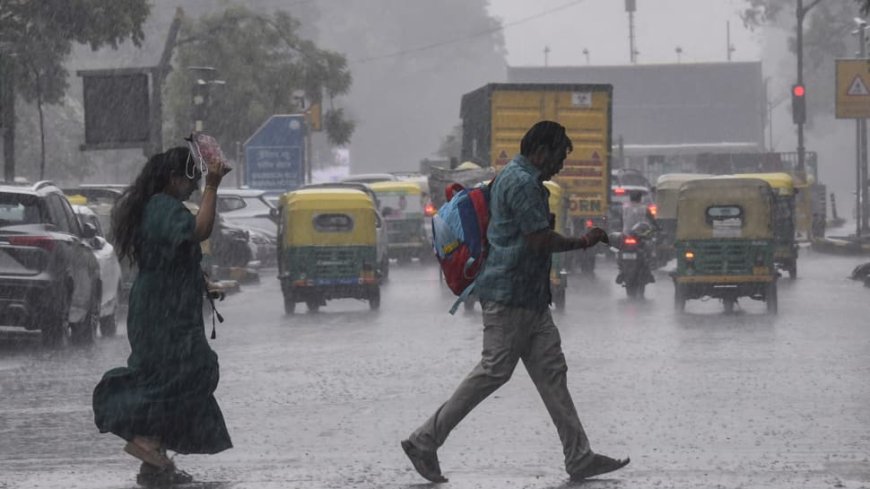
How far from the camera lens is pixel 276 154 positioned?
4466 centimetres

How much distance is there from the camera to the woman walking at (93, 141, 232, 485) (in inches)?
371

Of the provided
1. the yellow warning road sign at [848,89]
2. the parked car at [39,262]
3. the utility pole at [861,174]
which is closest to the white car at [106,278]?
the parked car at [39,262]

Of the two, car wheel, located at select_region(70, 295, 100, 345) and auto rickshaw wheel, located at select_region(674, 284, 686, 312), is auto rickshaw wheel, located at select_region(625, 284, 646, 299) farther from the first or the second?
car wheel, located at select_region(70, 295, 100, 345)

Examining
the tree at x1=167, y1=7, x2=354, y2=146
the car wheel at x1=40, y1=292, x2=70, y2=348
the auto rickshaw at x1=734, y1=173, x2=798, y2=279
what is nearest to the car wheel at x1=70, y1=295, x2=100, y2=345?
the car wheel at x1=40, y1=292, x2=70, y2=348

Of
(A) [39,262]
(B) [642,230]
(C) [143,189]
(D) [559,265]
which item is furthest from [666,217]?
(C) [143,189]

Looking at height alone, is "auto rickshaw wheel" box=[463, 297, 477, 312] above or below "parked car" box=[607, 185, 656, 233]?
below

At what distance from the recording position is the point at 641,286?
91.4 ft

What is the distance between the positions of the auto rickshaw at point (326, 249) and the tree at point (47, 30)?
12.2 ft

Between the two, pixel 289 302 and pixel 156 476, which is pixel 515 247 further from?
pixel 289 302

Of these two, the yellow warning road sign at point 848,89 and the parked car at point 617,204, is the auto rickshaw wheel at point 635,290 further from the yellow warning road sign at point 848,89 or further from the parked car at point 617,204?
the yellow warning road sign at point 848,89

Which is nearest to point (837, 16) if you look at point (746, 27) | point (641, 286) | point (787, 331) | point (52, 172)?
point (746, 27)

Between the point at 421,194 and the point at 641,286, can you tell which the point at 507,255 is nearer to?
the point at 641,286

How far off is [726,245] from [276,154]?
2127 cm

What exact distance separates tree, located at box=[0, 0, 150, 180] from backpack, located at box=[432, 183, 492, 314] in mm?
18816
